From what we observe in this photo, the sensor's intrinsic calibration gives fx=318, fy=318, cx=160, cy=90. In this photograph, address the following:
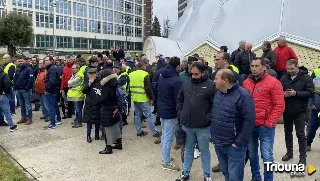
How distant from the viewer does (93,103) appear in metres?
7.04

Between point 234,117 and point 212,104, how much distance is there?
0.70 meters

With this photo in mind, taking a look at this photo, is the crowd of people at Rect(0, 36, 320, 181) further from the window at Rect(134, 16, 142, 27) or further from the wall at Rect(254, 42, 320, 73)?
the window at Rect(134, 16, 142, 27)

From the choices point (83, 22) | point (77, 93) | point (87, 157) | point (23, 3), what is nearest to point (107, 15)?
point (83, 22)

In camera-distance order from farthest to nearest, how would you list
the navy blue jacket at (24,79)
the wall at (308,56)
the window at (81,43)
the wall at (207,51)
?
the window at (81,43) < the wall at (207,51) < the wall at (308,56) < the navy blue jacket at (24,79)

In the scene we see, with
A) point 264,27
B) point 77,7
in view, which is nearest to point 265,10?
point 264,27

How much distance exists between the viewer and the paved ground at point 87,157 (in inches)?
215

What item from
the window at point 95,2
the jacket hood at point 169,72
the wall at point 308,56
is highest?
the window at point 95,2

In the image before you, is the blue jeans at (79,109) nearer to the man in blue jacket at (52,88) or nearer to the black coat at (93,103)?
the man in blue jacket at (52,88)

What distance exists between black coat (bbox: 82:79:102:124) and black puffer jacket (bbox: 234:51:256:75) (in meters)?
3.70

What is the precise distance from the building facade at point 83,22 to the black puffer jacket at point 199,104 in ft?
150

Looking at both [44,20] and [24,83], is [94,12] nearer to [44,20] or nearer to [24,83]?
[44,20]

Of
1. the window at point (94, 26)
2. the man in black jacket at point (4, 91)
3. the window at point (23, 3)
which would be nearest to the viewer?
the man in black jacket at point (4, 91)

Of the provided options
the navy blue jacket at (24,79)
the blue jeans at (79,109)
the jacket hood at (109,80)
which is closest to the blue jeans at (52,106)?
the blue jeans at (79,109)

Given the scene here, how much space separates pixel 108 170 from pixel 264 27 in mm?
8369
